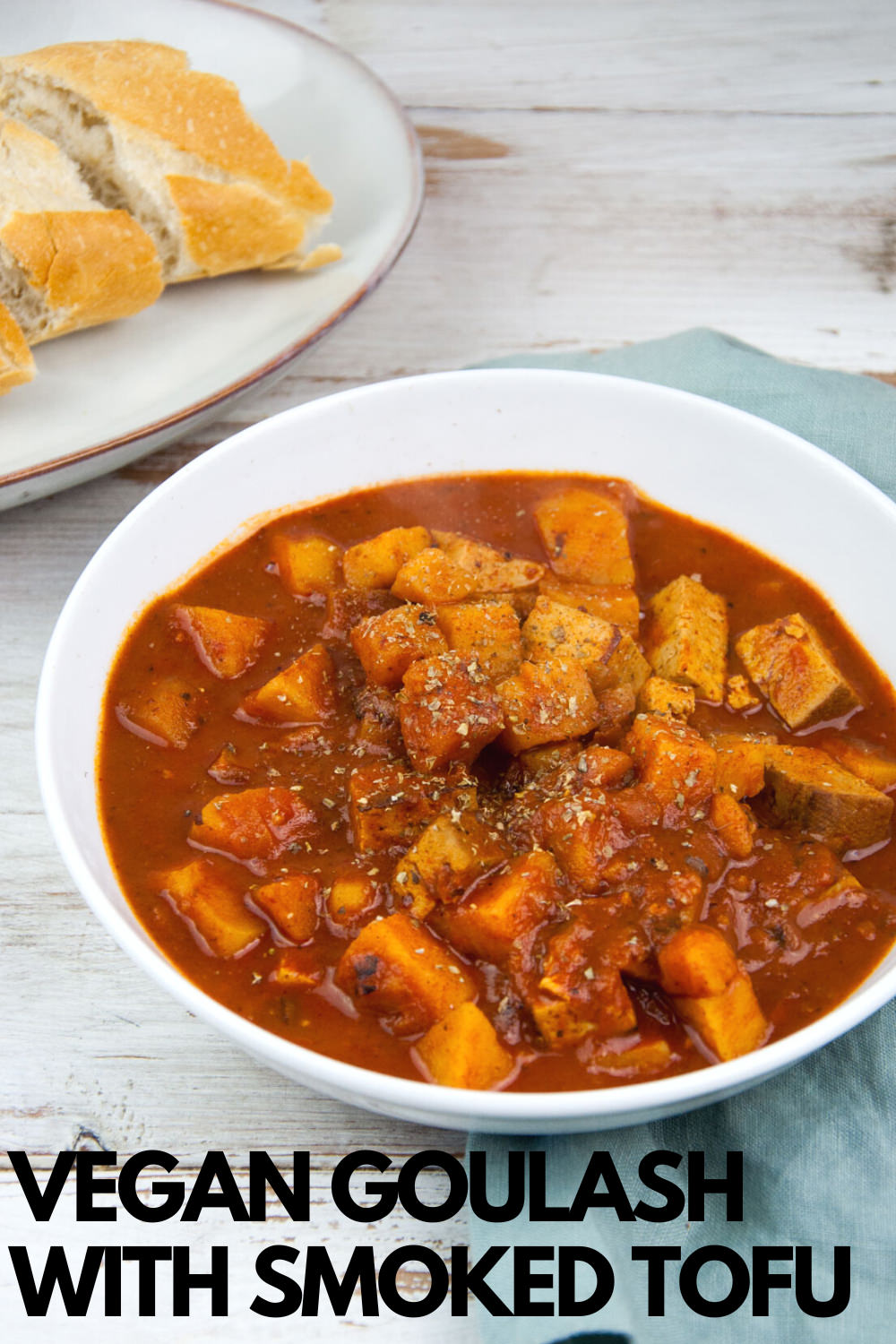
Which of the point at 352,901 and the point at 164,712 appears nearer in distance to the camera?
the point at 352,901

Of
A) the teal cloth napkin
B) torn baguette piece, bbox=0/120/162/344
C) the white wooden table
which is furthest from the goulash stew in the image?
torn baguette piece, bbox=0/120/162/344

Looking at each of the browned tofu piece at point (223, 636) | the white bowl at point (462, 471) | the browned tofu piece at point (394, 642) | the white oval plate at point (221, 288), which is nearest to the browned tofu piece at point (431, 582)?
the browned tofu piece at point (394, 642)

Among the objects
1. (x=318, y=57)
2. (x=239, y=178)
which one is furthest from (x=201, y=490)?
(x=318, y=57)

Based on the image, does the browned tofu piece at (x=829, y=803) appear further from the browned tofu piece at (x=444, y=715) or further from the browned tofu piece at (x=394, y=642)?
the browned tofu piece at (x=394, y=642)

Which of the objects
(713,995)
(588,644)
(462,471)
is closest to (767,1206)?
(713,995)

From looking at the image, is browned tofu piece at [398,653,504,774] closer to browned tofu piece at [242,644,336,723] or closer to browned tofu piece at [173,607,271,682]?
browned tofu piece at [242,644,336,723]

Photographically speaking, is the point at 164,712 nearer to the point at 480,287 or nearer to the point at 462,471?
the point at 462,471
